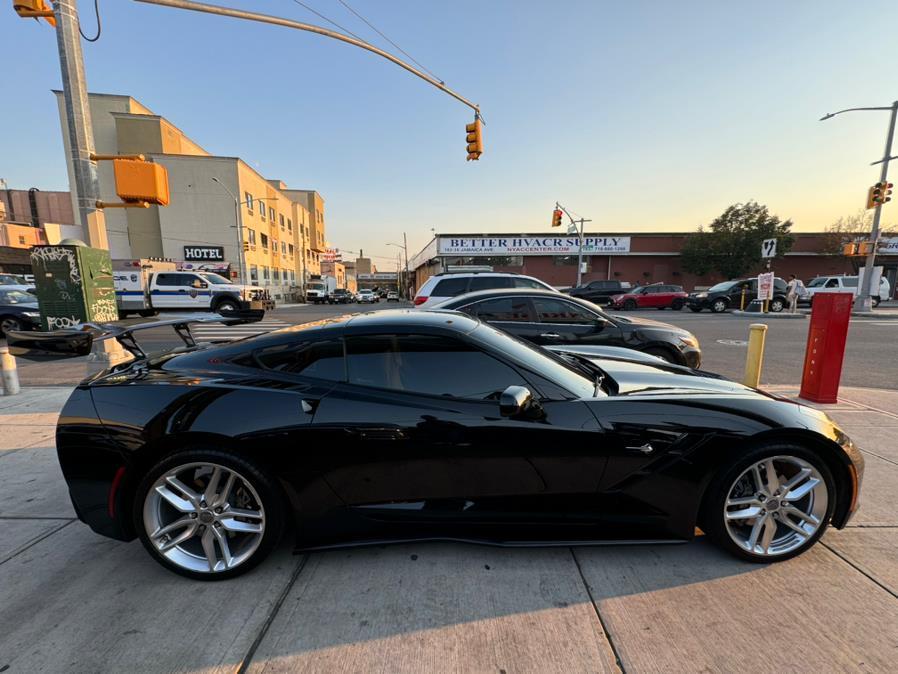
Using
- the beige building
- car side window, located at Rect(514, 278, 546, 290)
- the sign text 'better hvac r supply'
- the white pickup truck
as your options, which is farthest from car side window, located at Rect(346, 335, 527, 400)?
the sign text 'better hvac r supply'

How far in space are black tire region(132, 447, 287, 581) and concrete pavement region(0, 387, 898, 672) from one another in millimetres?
76

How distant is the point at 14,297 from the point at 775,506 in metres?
16.0

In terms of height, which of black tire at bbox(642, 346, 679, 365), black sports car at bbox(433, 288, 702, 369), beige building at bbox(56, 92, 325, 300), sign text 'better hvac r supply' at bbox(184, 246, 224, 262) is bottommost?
black tire at bbox(642, 346, 679, 365)

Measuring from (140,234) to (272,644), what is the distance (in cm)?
3954

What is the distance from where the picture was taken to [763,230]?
108 ft

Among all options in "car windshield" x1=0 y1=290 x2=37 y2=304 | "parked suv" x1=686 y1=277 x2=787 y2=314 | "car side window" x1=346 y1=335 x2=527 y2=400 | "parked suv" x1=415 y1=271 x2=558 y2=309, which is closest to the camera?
"car side window" x1=346 y1=335 x2=527 y2=400

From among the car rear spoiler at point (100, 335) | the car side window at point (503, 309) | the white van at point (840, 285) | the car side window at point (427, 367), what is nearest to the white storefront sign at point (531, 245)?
the white van at point (840, 285)

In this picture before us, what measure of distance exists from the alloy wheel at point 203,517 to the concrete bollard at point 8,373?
5427 millimetres

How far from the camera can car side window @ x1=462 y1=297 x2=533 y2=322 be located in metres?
5.69

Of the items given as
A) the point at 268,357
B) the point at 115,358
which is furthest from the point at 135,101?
the point at 268,357

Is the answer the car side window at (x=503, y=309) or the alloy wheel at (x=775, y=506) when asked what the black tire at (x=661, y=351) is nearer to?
the car side window at (x=503, y=309)

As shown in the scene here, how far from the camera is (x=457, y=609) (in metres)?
1.89

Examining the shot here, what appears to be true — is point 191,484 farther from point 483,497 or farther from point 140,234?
point 140,234

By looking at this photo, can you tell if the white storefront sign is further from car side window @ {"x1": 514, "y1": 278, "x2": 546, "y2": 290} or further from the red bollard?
the red bollard
